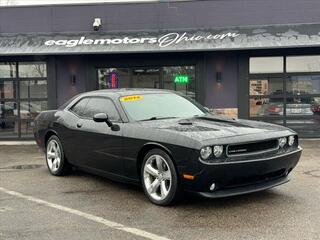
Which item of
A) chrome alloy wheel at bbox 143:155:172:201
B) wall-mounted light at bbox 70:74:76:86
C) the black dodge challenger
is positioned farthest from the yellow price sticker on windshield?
wall-mounted light at bbox 70:74:76:86

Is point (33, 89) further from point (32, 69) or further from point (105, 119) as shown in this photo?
point (105, 119)

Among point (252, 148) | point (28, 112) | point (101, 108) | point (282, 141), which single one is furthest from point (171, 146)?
point (28, 112)

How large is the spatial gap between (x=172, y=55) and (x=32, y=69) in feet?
14.8

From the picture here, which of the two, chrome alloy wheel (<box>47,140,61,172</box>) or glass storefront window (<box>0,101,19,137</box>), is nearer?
chrome alloy wheel (<box>47,140,61,172</box>)

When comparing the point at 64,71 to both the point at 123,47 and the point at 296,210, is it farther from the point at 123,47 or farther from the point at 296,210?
the point at 296,210

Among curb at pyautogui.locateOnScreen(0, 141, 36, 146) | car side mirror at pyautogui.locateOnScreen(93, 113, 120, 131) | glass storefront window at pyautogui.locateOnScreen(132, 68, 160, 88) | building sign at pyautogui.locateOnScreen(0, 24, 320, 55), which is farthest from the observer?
glass storefront window at pyautogui.locateOnScreen(132, 68, 160, 88)

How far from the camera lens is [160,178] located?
217 inches

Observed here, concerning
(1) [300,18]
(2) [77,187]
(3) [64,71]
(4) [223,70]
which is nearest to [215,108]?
(4) [223,70]

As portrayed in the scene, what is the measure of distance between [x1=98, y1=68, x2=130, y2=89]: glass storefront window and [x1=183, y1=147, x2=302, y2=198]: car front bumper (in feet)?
30.0

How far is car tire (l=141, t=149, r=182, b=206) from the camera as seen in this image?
5.31 meters

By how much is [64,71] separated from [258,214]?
10331 millimetres

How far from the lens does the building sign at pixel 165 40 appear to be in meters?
12.5

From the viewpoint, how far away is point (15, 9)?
14.1 meters

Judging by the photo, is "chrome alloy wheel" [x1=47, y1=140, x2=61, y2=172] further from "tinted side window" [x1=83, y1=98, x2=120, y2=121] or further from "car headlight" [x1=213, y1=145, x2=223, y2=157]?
"car headlight" [x1=213, y1=145, x2=223, y2=157]
